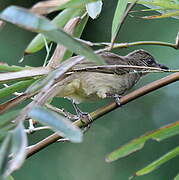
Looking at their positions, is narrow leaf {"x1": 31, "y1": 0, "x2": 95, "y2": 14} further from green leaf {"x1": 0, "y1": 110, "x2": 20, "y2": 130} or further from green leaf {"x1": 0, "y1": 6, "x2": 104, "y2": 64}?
green leaf {"x1": 0, "y1": 110, "x2": 20, "y2": 130}

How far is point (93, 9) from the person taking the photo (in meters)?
1.64

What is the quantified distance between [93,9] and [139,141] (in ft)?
1.27

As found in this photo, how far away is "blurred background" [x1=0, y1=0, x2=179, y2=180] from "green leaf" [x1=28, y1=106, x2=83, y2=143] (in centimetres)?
287

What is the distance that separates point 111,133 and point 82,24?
110 inches

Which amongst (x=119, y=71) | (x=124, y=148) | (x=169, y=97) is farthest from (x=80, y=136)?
(x=169, y=97)

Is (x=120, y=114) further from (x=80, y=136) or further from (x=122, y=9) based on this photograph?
(x=80, y=136)

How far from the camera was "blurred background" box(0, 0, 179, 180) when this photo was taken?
4.14 metres

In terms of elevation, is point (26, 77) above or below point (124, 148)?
above

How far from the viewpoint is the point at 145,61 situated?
3.13 meters

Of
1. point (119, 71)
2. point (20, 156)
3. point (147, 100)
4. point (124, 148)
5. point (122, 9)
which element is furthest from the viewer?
point (147, 100)

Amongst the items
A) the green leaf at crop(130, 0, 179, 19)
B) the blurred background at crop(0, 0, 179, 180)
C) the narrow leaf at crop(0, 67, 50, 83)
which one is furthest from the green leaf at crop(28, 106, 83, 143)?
the blurred background at crop(0, 0, 179, 180)

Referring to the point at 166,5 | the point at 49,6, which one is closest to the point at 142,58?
the point at 166,5

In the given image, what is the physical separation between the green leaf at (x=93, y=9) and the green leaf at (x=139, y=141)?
14.0 inches

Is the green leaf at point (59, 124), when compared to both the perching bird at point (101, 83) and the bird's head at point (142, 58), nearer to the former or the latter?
the perching bird at point (101, 83)
